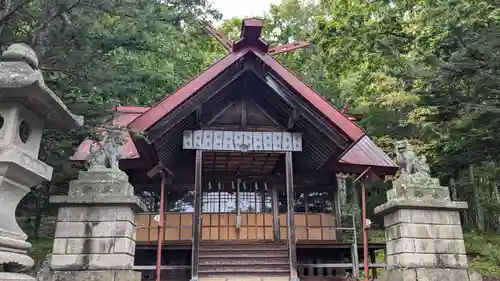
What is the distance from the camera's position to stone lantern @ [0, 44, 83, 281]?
4.11 meters

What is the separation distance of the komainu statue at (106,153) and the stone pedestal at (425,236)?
5.07 meters

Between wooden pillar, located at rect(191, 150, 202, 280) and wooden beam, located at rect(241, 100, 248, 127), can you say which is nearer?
wooden pillar, located at rect(191, 150, 202, 280)

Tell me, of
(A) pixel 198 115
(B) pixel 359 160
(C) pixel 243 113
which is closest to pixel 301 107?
(C) pixel 243 113

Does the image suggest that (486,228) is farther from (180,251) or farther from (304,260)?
(180,251)

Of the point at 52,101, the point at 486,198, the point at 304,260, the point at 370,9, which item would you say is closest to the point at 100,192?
the point at 52,101

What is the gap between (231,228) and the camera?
1218cm

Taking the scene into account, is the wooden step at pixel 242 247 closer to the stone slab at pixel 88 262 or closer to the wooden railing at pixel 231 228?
the wooden railing at pixel 231 228

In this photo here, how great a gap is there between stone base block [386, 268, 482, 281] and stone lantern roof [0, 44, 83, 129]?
601cm

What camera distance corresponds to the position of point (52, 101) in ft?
14.8

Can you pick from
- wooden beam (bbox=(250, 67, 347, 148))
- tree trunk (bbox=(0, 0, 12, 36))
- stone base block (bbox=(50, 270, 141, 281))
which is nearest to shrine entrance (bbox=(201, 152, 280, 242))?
wooden beam (bbox=(250, 67, 347, 148))

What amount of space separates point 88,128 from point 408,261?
597 centimetres

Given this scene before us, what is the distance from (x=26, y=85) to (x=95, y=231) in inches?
135

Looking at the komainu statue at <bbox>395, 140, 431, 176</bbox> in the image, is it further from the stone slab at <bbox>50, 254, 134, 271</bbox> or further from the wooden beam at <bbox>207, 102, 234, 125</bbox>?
the stone slab at <bbox>50, 254, 134, 271</bbox>

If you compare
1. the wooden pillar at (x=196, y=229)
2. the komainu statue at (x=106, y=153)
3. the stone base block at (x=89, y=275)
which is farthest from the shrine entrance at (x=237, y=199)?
the stone base block at (x=89, y=275)
